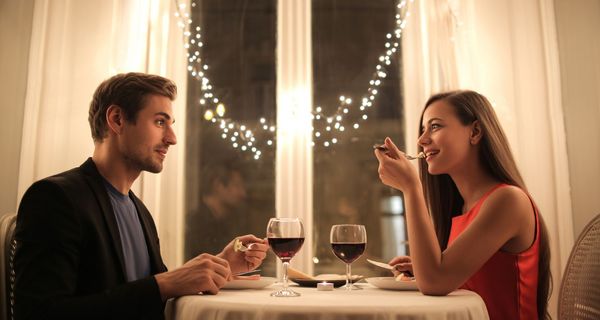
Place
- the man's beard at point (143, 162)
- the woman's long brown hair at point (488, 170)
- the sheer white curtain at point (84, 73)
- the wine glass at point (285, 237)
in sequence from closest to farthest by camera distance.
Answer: the wine glass at point (285, 237), the woman's long brown hair at point (488, 170), the man's beard at point (143, 162), the sheer white curtain at point (84, 73)

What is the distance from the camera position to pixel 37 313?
1219mm

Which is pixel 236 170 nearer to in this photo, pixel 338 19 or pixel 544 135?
pixel 338 19

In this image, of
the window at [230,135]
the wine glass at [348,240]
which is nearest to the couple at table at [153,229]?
the wine glass at [348,240]

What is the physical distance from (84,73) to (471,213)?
2290 mm

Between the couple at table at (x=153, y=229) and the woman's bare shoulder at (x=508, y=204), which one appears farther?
the woman's bare shoulder at (x=508, y=204)

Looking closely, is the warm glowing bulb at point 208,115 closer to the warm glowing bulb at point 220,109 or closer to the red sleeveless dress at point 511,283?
the warm glowing bulb at point 220,109

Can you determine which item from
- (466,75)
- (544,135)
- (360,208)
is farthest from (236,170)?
(544,135)

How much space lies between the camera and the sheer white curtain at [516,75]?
106 inches

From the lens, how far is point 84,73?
2.89m

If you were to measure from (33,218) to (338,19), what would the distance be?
7.60 ft

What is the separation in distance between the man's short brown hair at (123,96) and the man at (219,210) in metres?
1.31

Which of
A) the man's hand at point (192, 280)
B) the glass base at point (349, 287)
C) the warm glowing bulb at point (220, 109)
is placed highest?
the warm glowing bulb at point (220, 109)

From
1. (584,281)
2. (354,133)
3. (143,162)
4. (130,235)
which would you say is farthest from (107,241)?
(354,133)

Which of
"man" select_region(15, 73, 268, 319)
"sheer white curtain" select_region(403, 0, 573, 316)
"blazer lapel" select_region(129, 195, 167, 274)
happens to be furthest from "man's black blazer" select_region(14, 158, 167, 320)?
"sheer white curtain" select_region(403, 0, 573, 316)
